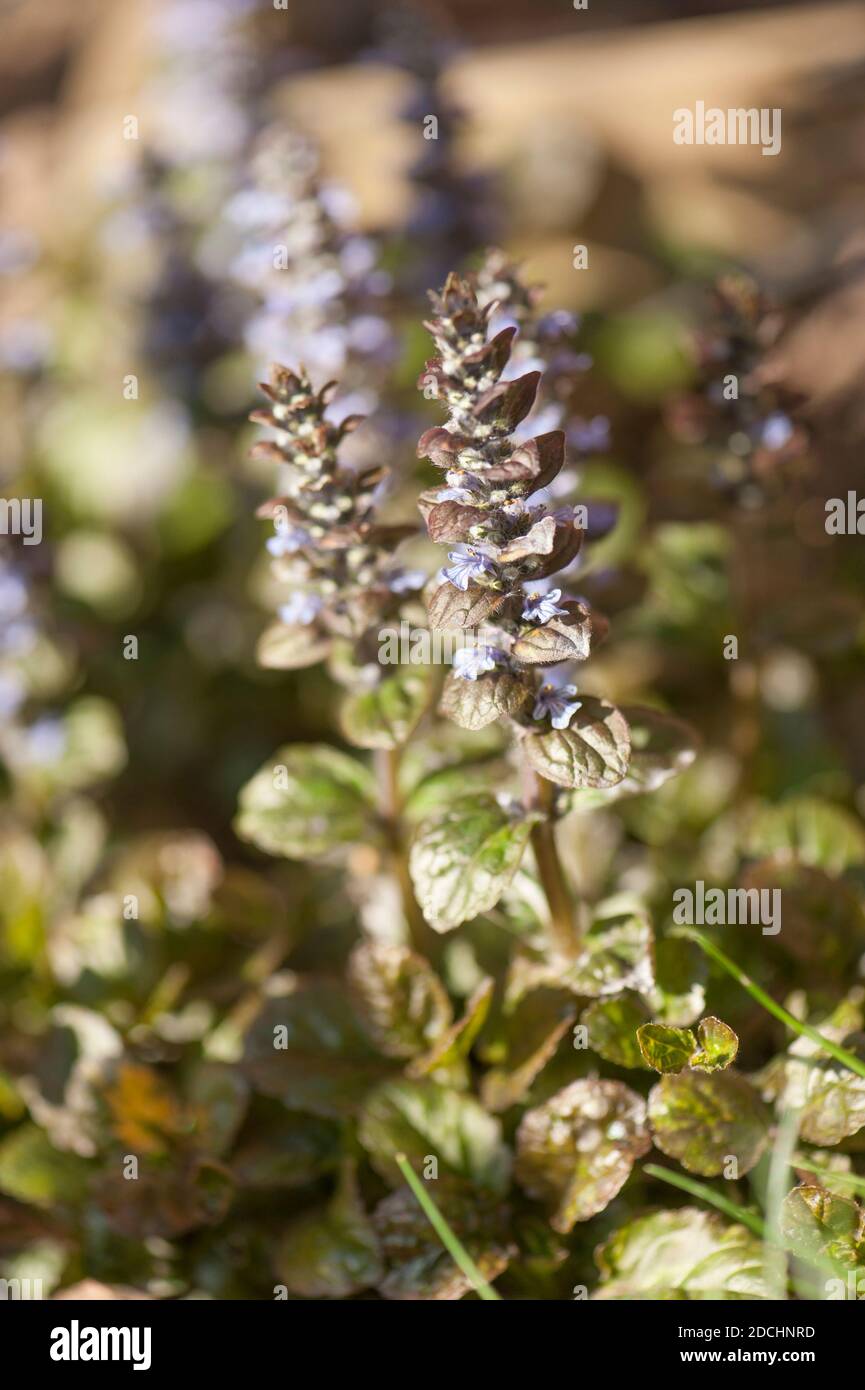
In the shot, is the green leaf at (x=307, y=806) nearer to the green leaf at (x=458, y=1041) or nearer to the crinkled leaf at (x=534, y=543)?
the green leaf at (x=458, y=1041)

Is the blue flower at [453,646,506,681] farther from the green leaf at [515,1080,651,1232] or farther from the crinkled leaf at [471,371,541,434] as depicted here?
the green leaf at [515,1080,651,1232]

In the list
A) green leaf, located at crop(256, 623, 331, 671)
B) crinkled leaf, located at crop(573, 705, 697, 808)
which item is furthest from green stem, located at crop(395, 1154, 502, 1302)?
green leaf, located at crop(256, 623, 331, 671)

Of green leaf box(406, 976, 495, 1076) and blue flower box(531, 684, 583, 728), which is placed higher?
blue flower box(531, 684, 583, 728)

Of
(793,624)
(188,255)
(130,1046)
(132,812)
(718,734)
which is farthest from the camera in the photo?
(188,255)

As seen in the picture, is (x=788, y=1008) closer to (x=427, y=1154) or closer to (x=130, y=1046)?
(x=427, y=1154)

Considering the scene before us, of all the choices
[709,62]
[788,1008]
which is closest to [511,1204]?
[788,1008]

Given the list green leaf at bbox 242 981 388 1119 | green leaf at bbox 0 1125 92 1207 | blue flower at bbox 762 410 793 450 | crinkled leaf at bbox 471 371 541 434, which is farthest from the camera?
→ blue flower at bbox 762 410 793 450
